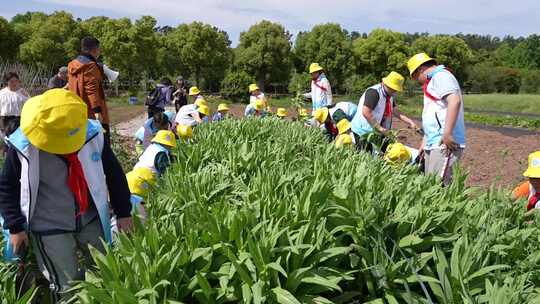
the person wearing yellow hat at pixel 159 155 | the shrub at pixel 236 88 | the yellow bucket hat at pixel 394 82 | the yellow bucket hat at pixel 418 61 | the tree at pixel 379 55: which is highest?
the tree at pixel 379 55

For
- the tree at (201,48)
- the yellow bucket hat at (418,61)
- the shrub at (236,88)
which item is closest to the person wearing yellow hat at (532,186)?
the yellow bucket hat at (418,61)

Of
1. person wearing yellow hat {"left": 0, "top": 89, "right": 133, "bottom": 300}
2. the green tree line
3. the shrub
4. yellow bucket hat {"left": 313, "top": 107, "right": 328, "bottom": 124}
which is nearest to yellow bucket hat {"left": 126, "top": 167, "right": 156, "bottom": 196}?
person wearing yellow hat {"left": 0, "top": 89, "right": 133, "bottom": 300}

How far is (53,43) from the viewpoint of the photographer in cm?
3238

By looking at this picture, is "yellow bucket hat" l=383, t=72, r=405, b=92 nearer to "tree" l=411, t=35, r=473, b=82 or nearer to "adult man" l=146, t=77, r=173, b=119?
"adult man" l=146, t=77, r=173, b=119

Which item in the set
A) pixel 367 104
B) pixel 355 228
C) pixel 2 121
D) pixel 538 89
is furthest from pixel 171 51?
pixel 538 89

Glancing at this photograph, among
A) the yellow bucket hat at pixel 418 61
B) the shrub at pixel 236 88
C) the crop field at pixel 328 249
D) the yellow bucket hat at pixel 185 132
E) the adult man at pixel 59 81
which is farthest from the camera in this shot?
the shrub at pixel 236 88

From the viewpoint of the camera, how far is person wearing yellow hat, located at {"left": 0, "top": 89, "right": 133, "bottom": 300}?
2.33 m

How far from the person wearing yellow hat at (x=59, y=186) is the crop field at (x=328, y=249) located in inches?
9.1

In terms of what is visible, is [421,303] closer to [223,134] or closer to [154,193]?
[154,193]

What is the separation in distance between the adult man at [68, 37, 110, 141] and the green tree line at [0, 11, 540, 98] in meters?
19.7

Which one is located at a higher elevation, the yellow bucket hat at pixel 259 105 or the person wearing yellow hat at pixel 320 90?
the person wearing yellow hat at pixel 320 90

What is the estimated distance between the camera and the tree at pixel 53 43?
3203 centimetres

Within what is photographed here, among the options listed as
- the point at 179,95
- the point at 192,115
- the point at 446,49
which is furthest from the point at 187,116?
the point at 446,49

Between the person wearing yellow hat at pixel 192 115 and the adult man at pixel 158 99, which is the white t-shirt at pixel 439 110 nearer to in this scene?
the person wearing yellow hat at pixel 192 115
